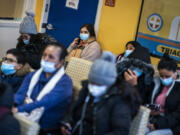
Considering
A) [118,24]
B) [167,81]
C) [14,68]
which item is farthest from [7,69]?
[118,24]

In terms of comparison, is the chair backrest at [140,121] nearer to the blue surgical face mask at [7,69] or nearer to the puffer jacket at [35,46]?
the blue surgical face mask at [7,69]

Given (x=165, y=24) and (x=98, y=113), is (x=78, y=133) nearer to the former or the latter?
(x=98, y=113)

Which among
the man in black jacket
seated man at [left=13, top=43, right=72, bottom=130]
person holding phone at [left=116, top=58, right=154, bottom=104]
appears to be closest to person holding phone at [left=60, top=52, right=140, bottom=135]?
seated man at [left=13, top=43, right=72, bottom=130]

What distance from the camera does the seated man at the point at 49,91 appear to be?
2.99 meters

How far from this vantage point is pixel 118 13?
5.39 meters

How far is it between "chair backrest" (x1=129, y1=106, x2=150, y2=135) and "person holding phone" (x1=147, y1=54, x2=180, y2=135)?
1.70ft

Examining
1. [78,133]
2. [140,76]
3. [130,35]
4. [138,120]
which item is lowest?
[78,133]

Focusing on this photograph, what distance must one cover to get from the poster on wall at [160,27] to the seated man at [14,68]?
2.13m

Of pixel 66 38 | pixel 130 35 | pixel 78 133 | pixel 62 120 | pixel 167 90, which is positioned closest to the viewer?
pixel 78 133

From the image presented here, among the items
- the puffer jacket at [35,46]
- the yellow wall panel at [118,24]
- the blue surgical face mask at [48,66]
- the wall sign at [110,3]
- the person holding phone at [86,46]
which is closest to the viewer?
the blue surgical face mask at [48,66]

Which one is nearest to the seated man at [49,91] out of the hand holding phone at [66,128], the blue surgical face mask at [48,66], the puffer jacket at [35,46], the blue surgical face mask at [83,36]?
the blue surgical face mask at [48,66]

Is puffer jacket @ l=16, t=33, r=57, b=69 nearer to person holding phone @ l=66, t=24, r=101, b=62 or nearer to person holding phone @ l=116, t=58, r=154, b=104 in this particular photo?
person holding phone @ l=66, t=24, r=101, b=62

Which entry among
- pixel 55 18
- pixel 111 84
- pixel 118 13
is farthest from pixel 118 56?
pixel 111 84

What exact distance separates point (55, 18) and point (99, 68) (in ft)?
13.4
